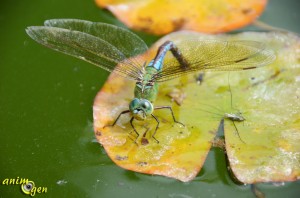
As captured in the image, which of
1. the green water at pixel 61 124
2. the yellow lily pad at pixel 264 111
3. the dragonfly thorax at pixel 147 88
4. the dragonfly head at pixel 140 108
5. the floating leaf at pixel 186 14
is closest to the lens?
the yellow lily pad at pixel 264 111

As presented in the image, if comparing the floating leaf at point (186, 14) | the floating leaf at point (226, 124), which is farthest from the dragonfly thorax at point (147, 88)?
the floating leaf at point (186, 14)

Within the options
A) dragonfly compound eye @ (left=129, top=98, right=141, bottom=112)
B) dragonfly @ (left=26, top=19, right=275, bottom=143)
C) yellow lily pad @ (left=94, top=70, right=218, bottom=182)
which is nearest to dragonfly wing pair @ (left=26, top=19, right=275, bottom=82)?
dragonfly @ (left=26, top=19, right=275, bottom=143)

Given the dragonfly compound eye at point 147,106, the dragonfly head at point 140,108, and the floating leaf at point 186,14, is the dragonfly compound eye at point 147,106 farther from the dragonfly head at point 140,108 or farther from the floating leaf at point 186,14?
the floating leaf at point 186,14

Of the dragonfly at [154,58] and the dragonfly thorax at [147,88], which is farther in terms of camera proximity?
the dragonfly at [154,58]

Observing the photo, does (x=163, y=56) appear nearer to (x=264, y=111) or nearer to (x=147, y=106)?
(x=147, y=106)

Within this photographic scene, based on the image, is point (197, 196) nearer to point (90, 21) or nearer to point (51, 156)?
point (51, 156)

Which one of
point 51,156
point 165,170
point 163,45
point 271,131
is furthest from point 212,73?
point 51,156
